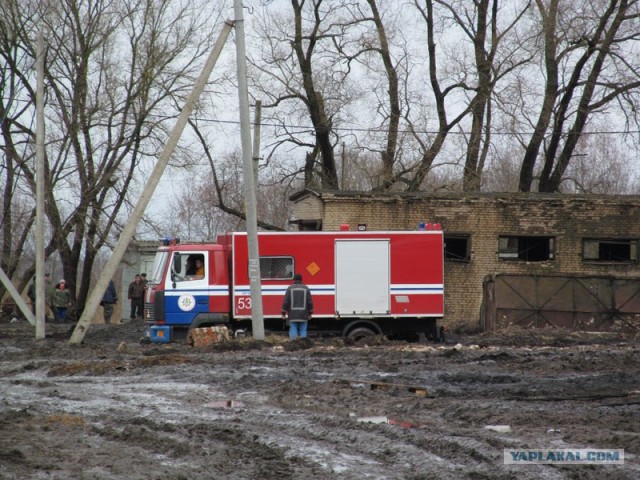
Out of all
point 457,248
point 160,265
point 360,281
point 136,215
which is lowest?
point 360,281

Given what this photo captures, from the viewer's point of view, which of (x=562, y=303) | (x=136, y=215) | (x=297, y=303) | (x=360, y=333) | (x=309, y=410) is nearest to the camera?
(x=309, y=410)

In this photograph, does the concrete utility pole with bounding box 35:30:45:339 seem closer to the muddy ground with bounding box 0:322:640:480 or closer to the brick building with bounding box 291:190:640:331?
the muddy ground with bounding box 0:322:640:480

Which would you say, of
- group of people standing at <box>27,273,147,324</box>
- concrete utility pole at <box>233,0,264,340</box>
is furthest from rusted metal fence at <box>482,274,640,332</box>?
group of people standing at <box>27,273,147,324</box>

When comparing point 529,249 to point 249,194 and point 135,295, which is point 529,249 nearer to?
point 135,295

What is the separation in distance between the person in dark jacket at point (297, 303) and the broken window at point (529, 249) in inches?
478

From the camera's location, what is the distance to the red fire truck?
74.5 ft

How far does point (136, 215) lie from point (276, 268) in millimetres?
3896

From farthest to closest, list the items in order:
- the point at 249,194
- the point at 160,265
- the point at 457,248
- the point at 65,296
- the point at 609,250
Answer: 1. the point at 65,296
2. the point at 609,250
3. the point at 457,248
4. the point at 160,265
5. the point at 249,194

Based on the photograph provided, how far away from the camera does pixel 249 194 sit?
861 inches

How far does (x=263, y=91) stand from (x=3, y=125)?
1156 cm

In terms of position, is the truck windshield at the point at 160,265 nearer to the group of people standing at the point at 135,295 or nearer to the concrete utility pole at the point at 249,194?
the concrete utility pole at the point at 249,194

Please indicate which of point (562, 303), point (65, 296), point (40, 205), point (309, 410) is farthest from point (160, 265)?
point (65, 296)

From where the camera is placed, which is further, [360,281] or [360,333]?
[360,333]

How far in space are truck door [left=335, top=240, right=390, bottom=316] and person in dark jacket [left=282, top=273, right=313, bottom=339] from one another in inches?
61.0
